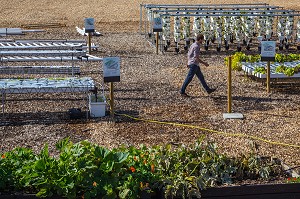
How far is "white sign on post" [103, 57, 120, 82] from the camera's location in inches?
438

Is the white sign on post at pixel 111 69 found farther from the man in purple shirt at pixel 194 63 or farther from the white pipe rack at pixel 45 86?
the man in purple shirt at pixel 194 63

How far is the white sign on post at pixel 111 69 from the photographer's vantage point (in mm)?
11125

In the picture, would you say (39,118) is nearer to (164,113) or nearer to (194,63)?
(164,113)

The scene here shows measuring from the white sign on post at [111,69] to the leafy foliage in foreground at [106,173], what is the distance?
4.11 meters

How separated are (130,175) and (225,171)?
1.28m

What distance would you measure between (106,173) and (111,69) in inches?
198

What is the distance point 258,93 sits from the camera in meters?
13.7

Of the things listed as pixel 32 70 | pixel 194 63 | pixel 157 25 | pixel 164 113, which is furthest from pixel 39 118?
pixel 157 25

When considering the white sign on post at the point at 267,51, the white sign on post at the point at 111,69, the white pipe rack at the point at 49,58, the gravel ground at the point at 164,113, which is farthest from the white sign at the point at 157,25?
the white sign on post at the point at 111,69

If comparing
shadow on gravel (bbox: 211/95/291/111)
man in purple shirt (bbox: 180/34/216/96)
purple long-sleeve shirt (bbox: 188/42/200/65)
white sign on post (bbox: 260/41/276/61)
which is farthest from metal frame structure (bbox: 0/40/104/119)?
white sign on post (bbox: 260/41/276/61)

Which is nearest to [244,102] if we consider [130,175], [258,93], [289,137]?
[258,93]

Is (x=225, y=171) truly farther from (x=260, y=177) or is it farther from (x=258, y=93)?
(x=258, y=93)

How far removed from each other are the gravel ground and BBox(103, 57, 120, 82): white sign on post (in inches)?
30.4

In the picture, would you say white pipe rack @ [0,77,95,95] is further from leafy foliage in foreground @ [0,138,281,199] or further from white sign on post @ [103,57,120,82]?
leafy foliage in foreground @ [0,138,281,199]
